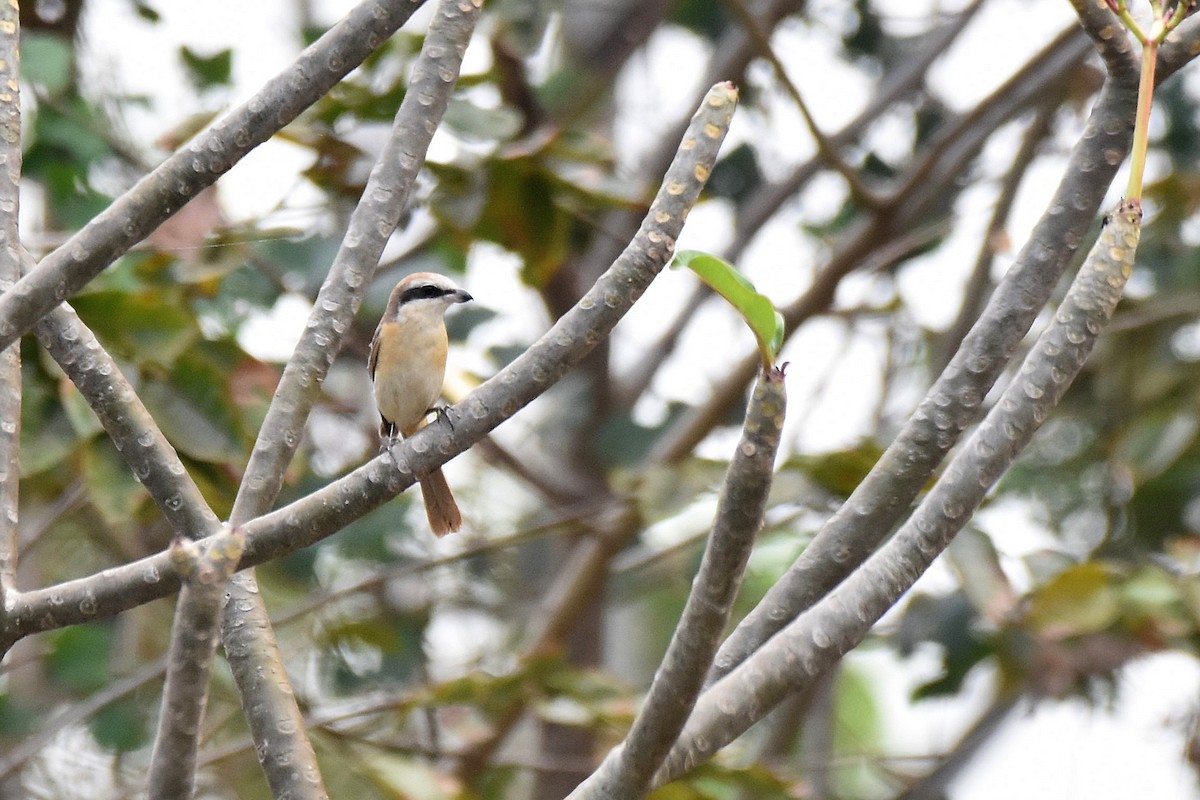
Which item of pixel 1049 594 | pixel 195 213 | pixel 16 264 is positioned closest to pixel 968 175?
pixel 1049 594

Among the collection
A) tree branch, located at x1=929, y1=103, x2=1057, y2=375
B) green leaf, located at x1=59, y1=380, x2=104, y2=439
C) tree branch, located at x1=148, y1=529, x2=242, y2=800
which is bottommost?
tree branch, located at x1=148, y1=529, x2=242, y2=800

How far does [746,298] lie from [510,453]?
369cm

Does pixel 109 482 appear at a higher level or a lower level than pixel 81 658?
lower

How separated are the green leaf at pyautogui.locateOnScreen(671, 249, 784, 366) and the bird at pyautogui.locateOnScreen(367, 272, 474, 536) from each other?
263 centimetres

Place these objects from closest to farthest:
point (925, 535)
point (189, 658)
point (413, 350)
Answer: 1. point (189, 658)
2. point (925, 535)
3. point (413, 350)

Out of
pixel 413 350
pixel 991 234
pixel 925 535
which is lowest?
pixel 925 535

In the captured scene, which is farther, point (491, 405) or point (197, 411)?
point (197, 411)

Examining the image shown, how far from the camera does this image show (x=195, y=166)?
2.03 meters

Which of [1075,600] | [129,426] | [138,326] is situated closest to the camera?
[129,426]

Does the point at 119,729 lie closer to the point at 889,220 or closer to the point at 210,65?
the point at 210,65

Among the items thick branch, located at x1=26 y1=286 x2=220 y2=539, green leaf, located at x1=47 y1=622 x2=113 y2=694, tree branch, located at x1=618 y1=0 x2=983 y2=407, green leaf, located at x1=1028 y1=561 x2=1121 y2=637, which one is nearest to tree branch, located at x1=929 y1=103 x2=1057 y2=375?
tree branch, located at x1=618 y1=0 x2=983 y2=407

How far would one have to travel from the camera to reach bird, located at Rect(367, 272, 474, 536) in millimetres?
4172

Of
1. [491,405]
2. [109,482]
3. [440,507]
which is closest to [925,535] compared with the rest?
[491,405]

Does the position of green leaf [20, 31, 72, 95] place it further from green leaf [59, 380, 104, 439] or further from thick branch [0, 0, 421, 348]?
thick branch [0, 0, 421, 348]
